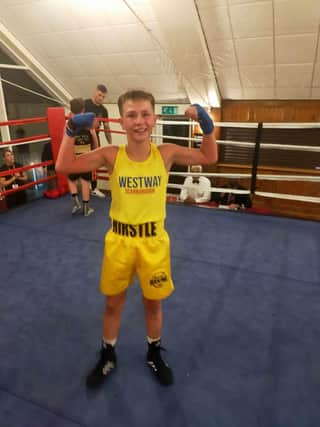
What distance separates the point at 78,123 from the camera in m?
1.12

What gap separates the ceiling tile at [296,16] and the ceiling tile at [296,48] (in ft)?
0.29

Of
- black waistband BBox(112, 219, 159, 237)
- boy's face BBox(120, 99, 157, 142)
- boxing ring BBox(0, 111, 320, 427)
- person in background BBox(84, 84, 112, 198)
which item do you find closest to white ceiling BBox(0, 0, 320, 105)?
person in background BBox(84, 84, 112, 198)

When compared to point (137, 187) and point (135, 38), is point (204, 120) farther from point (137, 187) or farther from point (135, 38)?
point (135, 38)

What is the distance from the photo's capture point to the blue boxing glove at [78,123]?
1.12 meters

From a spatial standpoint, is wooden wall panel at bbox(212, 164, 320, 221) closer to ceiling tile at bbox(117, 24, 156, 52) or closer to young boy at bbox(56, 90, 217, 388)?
ceiling tile at bbox(117, 24, 156, 52)

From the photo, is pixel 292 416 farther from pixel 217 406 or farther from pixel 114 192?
pixel 114 192

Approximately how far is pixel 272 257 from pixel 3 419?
73.2 inches

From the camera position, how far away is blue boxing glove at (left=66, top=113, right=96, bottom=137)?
1117mm

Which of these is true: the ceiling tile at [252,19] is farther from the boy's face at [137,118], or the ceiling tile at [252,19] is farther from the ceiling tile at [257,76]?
the boy's face at [137,118]

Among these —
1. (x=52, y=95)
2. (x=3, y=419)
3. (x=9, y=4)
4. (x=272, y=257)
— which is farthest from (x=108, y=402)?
(x=52, y=95)

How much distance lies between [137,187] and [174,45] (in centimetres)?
292

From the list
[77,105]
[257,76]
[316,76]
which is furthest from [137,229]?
[316,76]

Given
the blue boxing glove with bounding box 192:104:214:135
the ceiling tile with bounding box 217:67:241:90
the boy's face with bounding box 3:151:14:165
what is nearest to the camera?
the blue boxing glove with bounding box 192:104:214:135

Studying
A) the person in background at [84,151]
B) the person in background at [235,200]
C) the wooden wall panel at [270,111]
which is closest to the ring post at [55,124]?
the person in background at [84,151]
